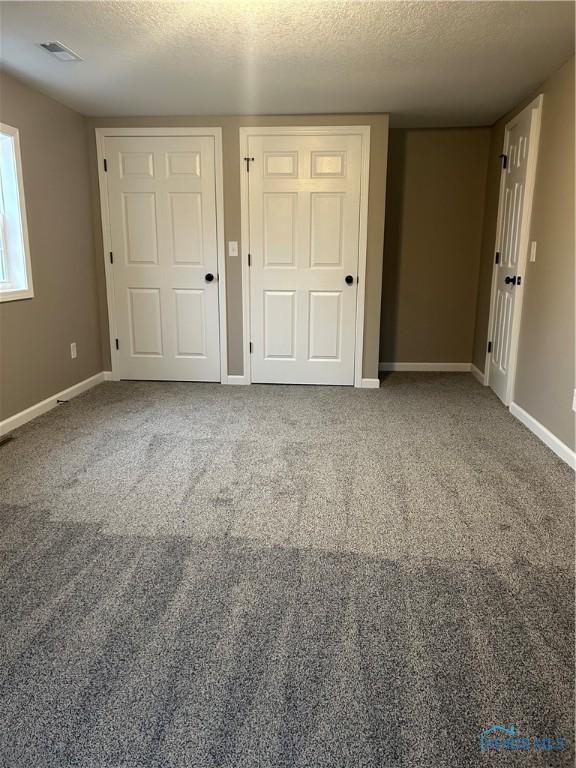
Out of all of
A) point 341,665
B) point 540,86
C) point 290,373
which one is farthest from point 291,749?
point 540,86

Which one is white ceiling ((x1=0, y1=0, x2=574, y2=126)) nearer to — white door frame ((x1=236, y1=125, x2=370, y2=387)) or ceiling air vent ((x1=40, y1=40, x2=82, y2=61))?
ceiling air vent ((x1=40, y1=40, x2=82, y2=61))

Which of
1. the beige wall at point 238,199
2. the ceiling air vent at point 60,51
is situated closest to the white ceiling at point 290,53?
the ceiling air vent at point 60,51

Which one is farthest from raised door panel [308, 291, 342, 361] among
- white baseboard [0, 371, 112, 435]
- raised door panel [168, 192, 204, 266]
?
white baseboard [0, 371, 112, 435]

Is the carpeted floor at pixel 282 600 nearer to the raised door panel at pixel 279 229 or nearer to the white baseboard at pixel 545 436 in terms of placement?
the white baseboard at pixel 545 436

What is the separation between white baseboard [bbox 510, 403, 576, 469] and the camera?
292cm

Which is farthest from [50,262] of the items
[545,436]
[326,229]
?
[545,436]

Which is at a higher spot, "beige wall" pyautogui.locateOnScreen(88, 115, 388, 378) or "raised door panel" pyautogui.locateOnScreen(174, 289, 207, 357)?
"beige wall" pyautogui.locateOnScreen(88, 115, 388, 378)

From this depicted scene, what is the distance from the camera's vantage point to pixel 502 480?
108 inches

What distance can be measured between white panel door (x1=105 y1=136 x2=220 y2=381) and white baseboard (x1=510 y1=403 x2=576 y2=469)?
253 cm

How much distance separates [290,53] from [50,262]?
7.37 feet

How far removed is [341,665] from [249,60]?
3.12 meters

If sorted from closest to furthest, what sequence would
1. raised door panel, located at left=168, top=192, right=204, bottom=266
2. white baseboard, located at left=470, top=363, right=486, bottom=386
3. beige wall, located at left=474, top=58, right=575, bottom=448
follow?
1. beige wall, located at left=474, top=58, right=575, bottom=448
2. raised door panel, located at left=168, top=192, right=204, bottom=266
3. white baseboard, located at left=470, top=363, right=486, bottom=386

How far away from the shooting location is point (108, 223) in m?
4.52

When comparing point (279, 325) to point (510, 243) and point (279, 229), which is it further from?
point (510, 243)
